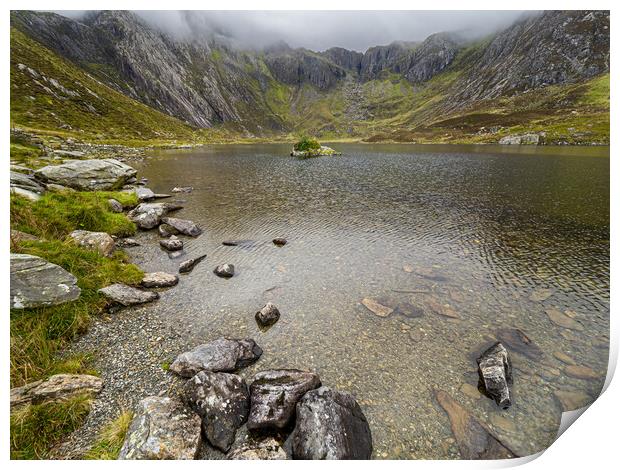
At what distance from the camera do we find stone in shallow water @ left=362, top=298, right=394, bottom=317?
37.7ft

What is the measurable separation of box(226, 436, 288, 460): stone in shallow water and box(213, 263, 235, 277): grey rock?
9069 mm

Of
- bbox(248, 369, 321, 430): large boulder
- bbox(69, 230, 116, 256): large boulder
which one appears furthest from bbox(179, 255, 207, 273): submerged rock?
bbox(248, 369, 321, 430): large boulder

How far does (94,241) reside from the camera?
580 inches

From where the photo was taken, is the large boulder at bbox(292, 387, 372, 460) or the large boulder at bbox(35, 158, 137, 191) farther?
the large boulder at bbox(35, 158, 137, 191)

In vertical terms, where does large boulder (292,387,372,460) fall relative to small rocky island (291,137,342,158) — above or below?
below

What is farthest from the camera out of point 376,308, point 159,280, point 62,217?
point 62,217

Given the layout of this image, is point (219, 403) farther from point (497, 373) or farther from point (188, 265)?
point (188, 265)

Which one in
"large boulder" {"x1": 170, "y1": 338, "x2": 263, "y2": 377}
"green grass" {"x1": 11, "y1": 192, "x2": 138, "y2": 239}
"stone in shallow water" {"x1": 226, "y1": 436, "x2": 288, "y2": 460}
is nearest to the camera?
"stone in shallow water" {"x1": 226, "y1": 436, "x2": 288, "y2": 460}

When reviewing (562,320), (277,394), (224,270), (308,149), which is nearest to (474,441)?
(277,394)

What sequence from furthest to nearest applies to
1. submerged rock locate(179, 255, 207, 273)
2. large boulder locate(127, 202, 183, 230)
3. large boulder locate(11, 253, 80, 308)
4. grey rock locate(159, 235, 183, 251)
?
1. large boulder locate(127, 202, 183, 230)
2. grey rock locate(159, 235, 183, 251)
3. submerged rock locate(179, 255, 207, 273)
4. large boulder locate(11, 253, 80, 308)

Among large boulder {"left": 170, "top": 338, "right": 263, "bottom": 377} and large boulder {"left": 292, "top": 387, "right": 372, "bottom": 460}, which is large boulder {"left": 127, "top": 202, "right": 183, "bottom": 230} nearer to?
large boulder {"left": 170, "top": 338, "right": 263, "bottom": 377}

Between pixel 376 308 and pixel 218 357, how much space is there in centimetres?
679

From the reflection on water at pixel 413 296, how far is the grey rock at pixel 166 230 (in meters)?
0.86

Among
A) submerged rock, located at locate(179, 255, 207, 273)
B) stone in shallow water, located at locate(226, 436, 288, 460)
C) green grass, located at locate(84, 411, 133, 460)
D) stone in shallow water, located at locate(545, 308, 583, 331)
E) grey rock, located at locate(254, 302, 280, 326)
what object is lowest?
stone in shallow water, located at locate(226, 436, 288, 460)
